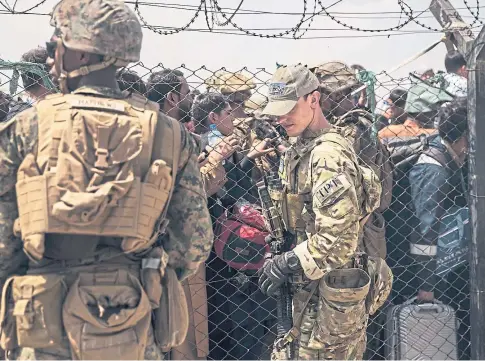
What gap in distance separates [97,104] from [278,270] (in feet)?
4.19

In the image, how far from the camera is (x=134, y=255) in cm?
308

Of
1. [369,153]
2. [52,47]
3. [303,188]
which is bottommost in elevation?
[369,153]

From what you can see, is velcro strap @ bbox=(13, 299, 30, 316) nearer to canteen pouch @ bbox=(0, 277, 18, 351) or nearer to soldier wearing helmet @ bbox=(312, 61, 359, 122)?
canteen pouch @ bbox=(0, 277, 18, 351)

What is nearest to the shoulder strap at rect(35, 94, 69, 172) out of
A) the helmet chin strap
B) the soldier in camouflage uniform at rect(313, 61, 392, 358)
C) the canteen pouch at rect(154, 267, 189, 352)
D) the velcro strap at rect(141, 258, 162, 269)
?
the helmet chin strap

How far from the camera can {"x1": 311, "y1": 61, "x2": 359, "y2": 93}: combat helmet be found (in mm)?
4762

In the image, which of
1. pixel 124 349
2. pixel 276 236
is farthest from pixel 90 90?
pixel 276 236

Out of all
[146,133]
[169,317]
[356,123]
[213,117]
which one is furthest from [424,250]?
[146,133]

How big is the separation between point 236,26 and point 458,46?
5.08ft

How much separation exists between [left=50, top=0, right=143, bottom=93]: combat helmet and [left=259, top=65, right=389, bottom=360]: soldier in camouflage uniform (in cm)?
100

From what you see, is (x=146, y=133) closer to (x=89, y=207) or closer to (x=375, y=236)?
(x=89, y=207)

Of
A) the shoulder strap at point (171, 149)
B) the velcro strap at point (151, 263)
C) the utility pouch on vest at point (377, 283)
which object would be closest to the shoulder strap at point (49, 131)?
the shoulder strap at point (171, 149)

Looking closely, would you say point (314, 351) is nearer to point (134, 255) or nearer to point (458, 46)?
point (134, 255)

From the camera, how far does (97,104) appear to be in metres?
2.96

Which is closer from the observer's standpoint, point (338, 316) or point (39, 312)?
point (39, 312)
